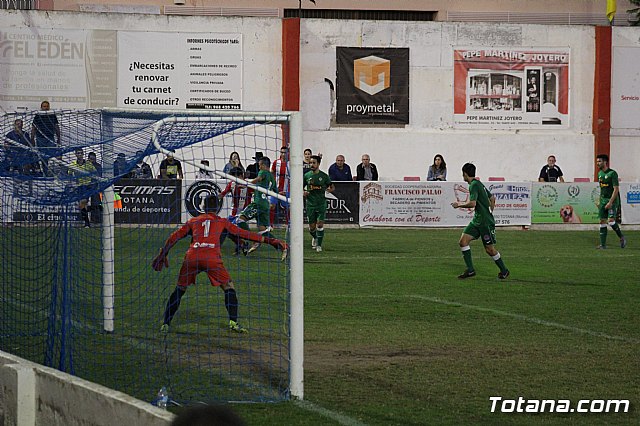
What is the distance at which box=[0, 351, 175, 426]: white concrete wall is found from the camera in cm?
579

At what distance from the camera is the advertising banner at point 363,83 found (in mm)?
36000

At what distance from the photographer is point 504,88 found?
3659 centimetres

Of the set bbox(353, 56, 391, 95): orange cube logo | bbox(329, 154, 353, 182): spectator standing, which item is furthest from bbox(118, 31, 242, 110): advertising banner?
bbox(329, 154, 353, 182): spectator standing

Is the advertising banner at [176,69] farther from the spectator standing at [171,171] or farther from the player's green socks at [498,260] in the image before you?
the player's green socks at [498,260]

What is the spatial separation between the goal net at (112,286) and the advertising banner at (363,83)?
21.3 metres

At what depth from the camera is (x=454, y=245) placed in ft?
79.9

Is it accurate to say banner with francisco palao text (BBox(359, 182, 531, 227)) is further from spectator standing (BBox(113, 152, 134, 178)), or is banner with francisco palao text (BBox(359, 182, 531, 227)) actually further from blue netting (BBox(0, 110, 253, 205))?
spectator standing (BBox(113, 152, 134, 178))

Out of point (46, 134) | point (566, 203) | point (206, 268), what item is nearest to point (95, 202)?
point (46, 134)

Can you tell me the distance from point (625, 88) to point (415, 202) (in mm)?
12036

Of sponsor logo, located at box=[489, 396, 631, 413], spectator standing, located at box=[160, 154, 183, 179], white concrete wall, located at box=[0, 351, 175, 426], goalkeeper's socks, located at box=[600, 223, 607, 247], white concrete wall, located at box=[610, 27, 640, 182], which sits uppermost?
white concrete wall, located at box=[610, 27, 640, 182]

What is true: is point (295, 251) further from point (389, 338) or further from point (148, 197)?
point (148, 197)

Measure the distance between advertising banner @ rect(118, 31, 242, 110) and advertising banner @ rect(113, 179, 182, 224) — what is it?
8839 millimetres

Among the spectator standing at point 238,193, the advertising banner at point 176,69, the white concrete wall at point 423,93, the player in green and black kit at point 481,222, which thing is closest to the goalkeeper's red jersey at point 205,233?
the player in green and black kit at point 481,222

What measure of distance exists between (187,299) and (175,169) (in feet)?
35.4
